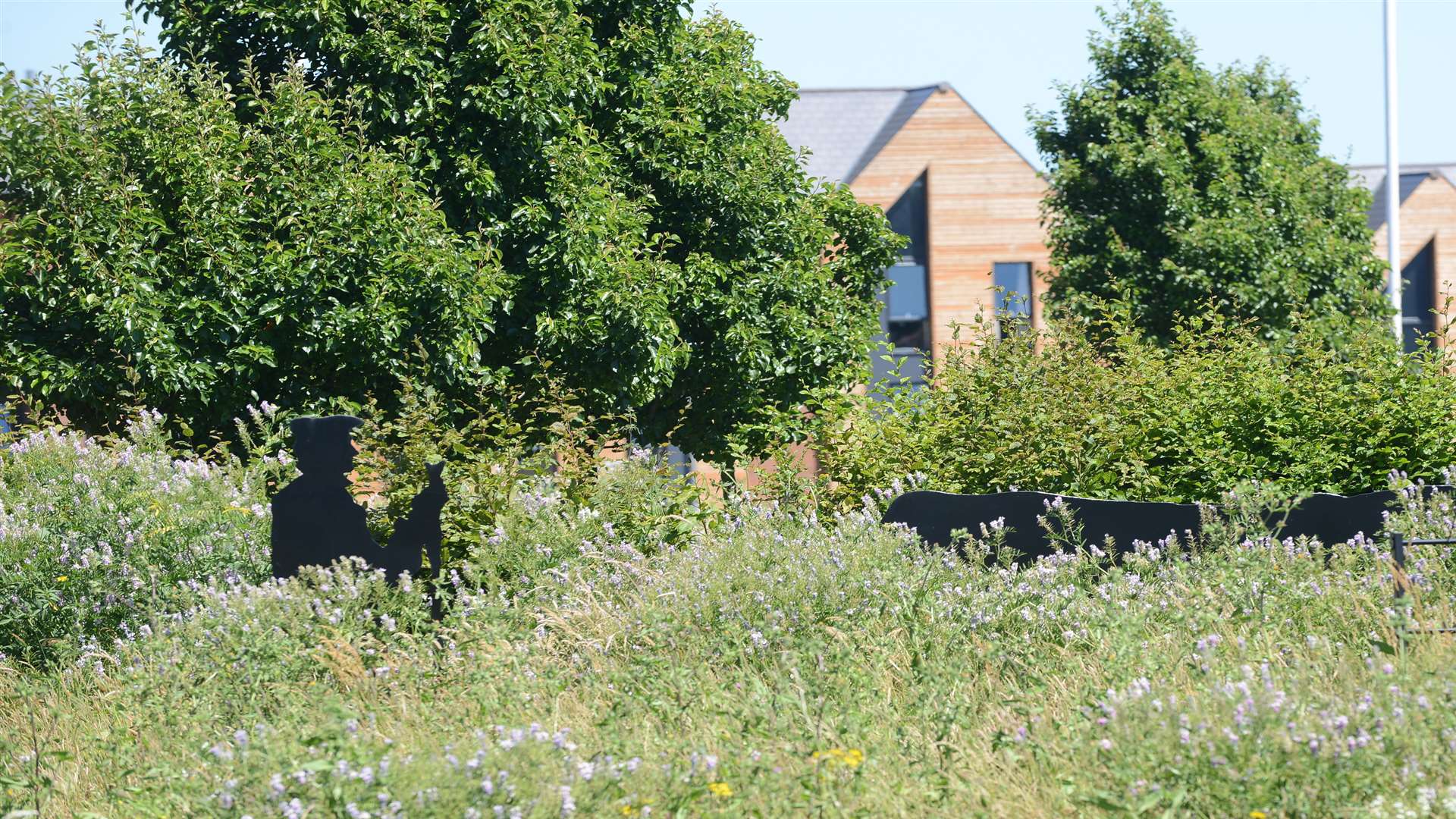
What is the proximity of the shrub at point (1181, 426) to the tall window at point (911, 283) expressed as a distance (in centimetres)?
1970

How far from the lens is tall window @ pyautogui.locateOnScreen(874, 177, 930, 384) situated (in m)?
29.1

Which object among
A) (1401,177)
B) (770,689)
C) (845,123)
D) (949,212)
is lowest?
(770,689)

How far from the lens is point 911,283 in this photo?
2920 cm

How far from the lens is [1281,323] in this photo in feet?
60.0

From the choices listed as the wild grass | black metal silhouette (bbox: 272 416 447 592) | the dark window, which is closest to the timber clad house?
the dark window

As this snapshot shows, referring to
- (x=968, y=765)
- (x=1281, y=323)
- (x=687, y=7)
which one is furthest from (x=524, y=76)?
(x=1281, y=323)

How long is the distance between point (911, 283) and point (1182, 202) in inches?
454

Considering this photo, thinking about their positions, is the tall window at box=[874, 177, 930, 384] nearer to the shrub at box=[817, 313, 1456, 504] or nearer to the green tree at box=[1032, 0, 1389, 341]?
the green tree at box=[1032, 0, 1389, 341]

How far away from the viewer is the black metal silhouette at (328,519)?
240 inches

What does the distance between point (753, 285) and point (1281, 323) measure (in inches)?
387

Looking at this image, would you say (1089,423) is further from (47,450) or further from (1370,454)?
(47,450)

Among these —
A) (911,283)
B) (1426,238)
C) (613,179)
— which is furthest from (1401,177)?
(613,179)

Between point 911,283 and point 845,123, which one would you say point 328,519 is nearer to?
point 911,283

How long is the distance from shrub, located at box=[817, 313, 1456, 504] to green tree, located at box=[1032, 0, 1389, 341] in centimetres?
838
